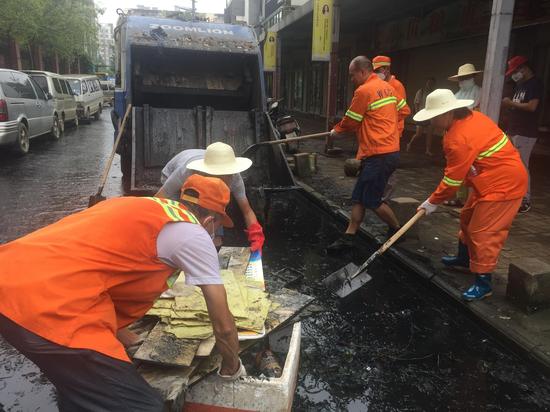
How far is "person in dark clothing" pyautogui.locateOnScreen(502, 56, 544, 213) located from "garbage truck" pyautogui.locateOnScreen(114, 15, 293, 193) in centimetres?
284

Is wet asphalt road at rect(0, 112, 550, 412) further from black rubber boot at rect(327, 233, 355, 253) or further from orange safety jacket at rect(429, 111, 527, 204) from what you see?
orange safety jacket at rect(429, 111, 527, 204)

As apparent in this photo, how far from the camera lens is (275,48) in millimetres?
15203

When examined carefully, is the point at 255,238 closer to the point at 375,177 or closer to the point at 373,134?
the point at 375,177

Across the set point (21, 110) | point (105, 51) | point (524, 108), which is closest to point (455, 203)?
point (524, 108)

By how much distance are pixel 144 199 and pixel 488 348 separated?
253 cm

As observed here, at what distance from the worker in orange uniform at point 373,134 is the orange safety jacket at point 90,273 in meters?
3.17

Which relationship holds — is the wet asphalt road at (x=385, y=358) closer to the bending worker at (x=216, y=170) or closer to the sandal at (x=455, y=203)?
the bending worker at (x=216, y=170)

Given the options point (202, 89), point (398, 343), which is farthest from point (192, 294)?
point (202, 89)

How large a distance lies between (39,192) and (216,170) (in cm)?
521

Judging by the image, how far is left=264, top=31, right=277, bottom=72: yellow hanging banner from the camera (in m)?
15.0

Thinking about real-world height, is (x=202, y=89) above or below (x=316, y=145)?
above

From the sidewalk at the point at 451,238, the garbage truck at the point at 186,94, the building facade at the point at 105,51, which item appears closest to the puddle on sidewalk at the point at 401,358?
the sidewalk at the point at 451,238

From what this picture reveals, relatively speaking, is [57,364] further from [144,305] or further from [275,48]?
[275,48]

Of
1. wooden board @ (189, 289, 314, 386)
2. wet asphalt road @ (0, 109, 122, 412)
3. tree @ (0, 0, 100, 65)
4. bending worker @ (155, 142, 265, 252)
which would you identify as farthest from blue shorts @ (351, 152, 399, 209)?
tree @ (0, 0, 100, 65)
